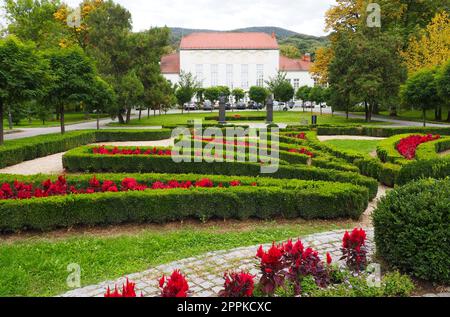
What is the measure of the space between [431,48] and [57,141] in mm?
27329

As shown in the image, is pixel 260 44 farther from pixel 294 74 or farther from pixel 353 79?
pixel 353 79

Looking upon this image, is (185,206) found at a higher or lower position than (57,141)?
lower

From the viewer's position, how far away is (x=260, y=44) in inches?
2360

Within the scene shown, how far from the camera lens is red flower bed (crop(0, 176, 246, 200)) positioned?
6852mm

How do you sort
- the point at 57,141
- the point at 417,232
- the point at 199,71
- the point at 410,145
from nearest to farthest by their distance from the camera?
the point at 417,232
the point at 410,145
the point at 57,141
the point at 199,71

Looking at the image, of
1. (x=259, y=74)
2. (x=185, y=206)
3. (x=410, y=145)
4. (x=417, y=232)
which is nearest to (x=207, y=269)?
(x=185, y=206)

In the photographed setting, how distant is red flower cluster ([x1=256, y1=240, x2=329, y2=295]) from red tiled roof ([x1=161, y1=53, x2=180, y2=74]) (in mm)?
57641

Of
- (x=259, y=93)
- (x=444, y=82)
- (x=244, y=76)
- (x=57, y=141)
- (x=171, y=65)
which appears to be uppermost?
(x=171, y=65)

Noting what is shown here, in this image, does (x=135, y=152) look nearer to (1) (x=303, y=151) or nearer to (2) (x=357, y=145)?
(1) (x=303, y=151)

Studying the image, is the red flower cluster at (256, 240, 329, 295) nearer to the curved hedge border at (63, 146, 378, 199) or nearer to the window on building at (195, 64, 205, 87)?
the curved hedge border at (63, 146, 378, 199)

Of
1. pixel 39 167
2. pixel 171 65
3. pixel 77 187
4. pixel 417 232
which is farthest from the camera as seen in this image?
pixel 171 65

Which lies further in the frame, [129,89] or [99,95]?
[129,89]

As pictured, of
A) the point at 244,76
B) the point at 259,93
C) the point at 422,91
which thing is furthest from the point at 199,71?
the point at 422,91

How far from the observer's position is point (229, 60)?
60031mm
